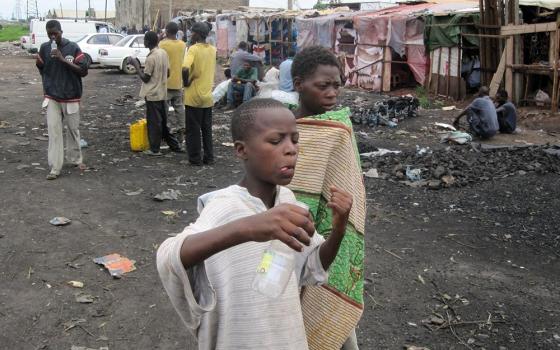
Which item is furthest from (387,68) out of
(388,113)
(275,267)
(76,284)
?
(275,267)

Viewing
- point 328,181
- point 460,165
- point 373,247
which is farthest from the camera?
point 460,165

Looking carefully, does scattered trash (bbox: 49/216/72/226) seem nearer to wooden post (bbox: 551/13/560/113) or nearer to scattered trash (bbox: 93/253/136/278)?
scattered trash (bbox: 93/253/136/278)

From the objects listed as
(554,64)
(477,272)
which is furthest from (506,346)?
(554,64)

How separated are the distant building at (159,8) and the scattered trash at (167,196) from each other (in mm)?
35391

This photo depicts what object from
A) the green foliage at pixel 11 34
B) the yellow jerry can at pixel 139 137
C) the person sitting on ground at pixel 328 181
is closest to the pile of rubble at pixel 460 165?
the yellow jerry can at pixel 139 137

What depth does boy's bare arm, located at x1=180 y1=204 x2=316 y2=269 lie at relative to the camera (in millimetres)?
1265

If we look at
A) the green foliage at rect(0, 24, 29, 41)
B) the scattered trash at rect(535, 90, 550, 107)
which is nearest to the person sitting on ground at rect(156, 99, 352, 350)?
the scattered trash at rect(535, 90, 550, 107)

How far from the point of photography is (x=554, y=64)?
39.2 feet

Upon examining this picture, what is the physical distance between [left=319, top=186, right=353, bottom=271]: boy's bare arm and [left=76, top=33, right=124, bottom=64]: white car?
2129 centimetres

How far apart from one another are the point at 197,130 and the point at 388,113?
17.1ft

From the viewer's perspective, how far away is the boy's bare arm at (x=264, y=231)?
1.26 meters

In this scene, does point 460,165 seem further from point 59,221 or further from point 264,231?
point 264,231

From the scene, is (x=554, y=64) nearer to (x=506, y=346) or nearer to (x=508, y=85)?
(x=508, y=85)

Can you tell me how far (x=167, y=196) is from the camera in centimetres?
628
